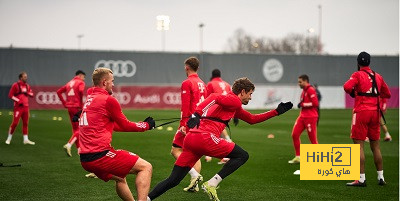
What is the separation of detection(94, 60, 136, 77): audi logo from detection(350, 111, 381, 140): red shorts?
39291 millimetres

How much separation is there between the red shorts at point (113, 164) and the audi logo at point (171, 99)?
128 ft

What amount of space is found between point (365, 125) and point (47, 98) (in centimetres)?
3630

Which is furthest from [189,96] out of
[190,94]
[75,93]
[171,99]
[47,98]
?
[171,99]

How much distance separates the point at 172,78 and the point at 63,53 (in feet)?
29.1

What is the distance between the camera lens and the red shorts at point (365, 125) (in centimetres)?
1142

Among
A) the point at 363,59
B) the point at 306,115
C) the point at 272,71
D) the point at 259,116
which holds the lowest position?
the point at 272,71

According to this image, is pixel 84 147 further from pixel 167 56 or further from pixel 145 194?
pixel 167 56

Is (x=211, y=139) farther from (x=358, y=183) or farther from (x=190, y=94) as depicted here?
(x=358, y=183)

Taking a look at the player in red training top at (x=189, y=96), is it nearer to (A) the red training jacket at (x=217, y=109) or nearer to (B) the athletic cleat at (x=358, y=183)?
(A) the red training jacket at (x=217, y=109)

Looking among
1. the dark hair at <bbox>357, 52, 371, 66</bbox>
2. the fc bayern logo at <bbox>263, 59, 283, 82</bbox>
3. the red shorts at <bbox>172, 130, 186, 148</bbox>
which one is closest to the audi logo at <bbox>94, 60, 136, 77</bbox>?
the fc bayern logo at <bbox>263, 59, 283, 82</bbox>

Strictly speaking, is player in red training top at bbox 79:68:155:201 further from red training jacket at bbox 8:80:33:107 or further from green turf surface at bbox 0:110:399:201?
red training jacket at bbox 8:80:33:107

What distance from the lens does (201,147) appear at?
8844mm

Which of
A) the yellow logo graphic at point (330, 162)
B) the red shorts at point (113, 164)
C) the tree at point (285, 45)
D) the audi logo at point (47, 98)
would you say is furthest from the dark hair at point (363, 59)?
the tree at point (285, 45)

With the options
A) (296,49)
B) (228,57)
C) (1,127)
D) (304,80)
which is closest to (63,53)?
(228,57)
